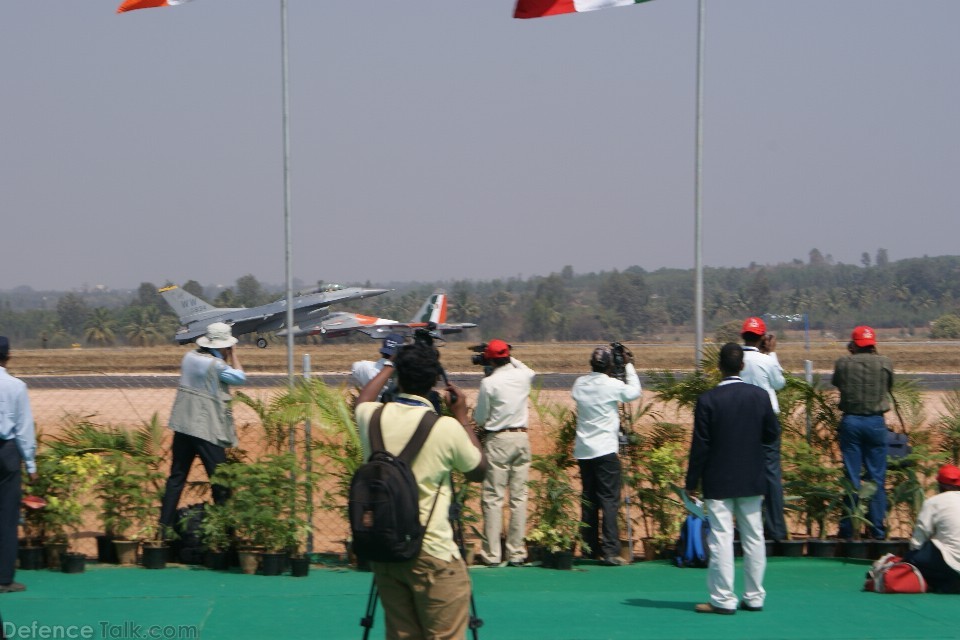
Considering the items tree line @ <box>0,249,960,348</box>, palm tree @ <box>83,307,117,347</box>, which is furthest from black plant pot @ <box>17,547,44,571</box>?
palm tree @ <box>83,307,117,347</box>

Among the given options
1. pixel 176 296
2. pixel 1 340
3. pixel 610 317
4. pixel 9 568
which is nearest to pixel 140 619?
pixel 9 568

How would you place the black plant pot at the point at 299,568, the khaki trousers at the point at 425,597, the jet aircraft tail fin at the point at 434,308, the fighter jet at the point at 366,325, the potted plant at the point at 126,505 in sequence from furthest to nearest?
the jet aircraft tail fin at the point at 434,308
the fighter jet at the point at 366,325
the potted plant at the point at 126,505
the black plant pot at the point at 299,568
the khaki trousers at the point at 425,597

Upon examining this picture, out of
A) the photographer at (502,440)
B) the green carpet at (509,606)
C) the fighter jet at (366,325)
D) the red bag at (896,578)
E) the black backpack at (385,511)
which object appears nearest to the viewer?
the black backpack at (385,511)

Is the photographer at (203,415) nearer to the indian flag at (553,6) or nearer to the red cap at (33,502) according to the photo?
the red cap at (33,502)

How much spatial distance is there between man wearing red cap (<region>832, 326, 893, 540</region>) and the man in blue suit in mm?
2296

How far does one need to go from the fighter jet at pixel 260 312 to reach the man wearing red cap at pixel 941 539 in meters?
39.8

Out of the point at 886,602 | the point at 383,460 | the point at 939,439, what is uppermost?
the point at 383,460

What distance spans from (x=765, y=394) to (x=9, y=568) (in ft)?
16.2

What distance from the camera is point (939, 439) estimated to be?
351 inches

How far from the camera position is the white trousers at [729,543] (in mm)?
6203

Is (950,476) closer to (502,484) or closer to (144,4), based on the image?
(502,484)

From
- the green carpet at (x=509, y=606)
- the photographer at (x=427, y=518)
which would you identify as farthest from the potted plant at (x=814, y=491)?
the photographer at (x=427, y=518)

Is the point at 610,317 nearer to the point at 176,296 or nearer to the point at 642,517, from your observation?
the point at 176,296

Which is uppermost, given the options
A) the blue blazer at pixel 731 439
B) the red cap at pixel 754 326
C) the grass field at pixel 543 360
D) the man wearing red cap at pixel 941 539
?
the red cap at pixel 754 326
